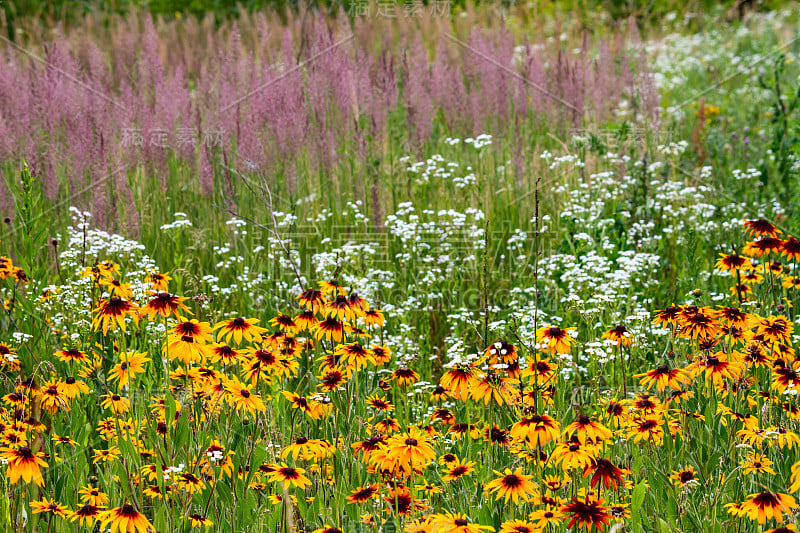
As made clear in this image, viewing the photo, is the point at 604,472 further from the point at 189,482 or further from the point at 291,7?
the point at 291,7

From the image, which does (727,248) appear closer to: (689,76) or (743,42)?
(689,76)

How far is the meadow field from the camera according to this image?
208 cm

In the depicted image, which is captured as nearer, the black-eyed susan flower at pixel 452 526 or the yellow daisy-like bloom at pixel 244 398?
the black-eyed susan flower at pixel 452 526

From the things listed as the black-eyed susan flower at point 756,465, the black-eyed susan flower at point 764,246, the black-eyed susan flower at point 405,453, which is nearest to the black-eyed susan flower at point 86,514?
the black-eyed susan flower at point 405,453

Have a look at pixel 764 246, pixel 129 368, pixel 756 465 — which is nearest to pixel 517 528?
pixel 756 465

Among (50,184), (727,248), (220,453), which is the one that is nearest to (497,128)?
(727,248)

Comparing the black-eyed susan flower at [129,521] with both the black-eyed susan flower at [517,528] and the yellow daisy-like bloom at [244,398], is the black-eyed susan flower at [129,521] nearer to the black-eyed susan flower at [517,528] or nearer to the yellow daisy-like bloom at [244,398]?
the yellow daisy-like bloom at [244,398]

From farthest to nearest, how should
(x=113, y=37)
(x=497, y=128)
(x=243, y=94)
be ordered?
1. (x=113, y=37)
2. (x=497, y=128)
3. (x=243, y=94)

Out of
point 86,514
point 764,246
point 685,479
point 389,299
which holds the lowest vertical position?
point 389,299

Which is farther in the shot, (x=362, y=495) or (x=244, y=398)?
(x=244, y=398)

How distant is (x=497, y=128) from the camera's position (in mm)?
5719

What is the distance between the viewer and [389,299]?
4.07m

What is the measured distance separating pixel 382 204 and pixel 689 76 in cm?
578

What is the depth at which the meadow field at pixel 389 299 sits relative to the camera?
2084 millimetres
